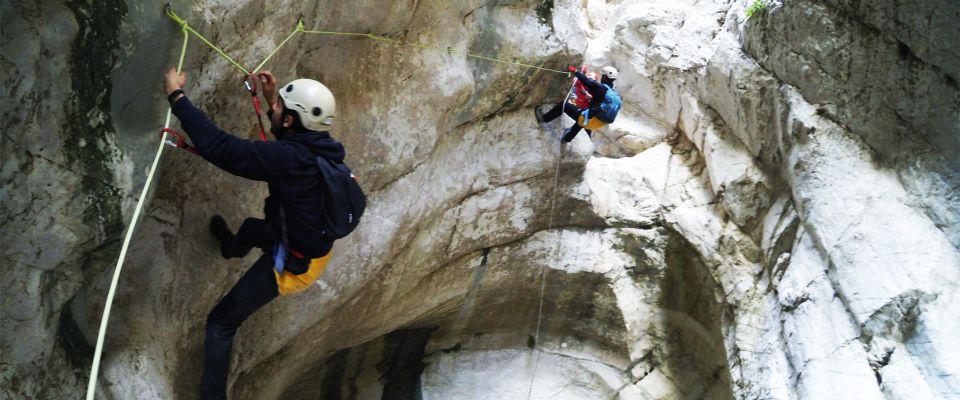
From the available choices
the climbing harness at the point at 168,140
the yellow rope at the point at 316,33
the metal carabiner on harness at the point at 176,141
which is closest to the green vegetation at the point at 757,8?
the yellow rope at the point at 316,33

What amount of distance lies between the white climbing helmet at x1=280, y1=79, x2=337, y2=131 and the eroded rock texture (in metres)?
0.49

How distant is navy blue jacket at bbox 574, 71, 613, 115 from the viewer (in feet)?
21.1

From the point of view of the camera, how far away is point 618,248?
6957mm

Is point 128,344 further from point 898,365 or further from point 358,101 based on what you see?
point 898,365

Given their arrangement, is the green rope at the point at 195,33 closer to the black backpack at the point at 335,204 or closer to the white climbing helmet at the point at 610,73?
the black backpack at the point at 335,204

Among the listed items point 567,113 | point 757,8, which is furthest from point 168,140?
point 757,8

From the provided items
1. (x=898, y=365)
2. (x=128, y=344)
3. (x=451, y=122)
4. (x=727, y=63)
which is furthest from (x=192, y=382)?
(x=727, y=63)

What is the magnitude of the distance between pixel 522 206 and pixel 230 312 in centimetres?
321

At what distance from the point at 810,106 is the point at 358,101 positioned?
3252 millimetres

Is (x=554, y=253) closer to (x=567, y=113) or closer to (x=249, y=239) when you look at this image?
(x=567, y=113)

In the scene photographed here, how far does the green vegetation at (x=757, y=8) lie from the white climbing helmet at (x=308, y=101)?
3.63 metres

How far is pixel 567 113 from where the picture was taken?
664cm

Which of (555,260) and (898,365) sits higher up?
(898,365)

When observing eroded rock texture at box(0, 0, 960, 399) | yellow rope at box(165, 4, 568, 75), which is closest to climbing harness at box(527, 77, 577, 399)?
eroded rock texture at box(0, 0, 960, 399)
